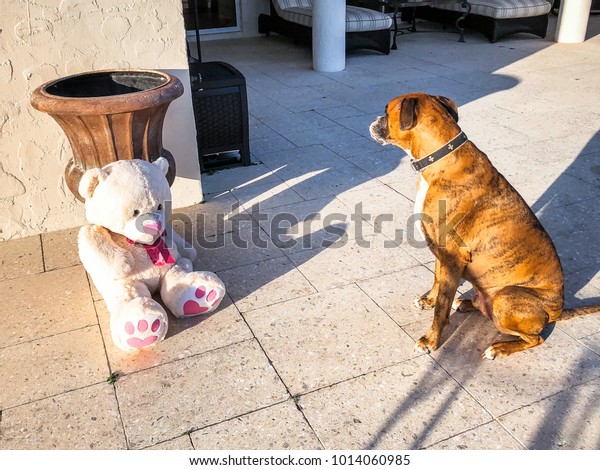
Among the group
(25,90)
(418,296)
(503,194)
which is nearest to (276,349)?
(418,296)

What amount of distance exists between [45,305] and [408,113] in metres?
2.41

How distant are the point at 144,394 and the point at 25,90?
240 cm

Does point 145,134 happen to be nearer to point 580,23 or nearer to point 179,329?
point 179,329

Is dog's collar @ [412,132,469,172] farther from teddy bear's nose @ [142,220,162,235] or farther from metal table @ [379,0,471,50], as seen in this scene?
metal table @ [379,0,471,50]

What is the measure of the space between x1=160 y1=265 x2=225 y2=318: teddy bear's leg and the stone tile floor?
0.09m

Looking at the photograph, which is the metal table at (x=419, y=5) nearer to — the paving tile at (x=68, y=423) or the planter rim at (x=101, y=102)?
the planter rim at (x=101, y=102)

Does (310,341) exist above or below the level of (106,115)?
below

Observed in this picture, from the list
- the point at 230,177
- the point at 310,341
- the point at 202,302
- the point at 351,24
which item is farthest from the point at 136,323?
the point at 351,24

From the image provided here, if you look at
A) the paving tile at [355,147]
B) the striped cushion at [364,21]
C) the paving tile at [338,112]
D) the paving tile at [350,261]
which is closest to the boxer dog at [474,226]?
the paving tile at [350,261]

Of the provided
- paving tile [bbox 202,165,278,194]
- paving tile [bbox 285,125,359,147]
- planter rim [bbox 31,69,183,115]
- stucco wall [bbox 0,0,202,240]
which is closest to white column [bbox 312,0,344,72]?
paving tile [bbox 285,125,359,147]

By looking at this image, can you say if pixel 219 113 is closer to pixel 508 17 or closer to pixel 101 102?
pixel 101 102

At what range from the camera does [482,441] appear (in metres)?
2.54

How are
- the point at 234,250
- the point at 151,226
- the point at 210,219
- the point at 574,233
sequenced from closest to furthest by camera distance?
the point at 151,226, the point at 234,250, the point at 574,233, the point at 210,219

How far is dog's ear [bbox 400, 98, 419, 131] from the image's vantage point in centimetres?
278
